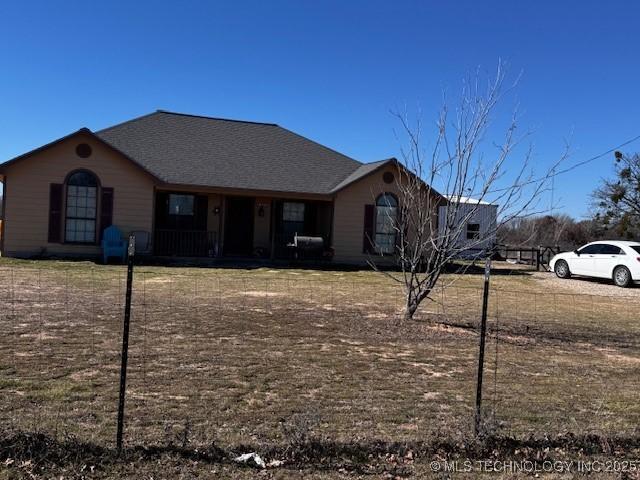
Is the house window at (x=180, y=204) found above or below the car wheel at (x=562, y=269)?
above

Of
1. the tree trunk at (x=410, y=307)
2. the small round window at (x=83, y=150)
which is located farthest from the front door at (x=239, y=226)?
the tree trunk at (x=410, y=307)

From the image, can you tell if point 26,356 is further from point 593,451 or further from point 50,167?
point 50,167

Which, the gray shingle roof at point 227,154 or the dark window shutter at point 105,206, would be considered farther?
the gray shingle roof at point 227,154

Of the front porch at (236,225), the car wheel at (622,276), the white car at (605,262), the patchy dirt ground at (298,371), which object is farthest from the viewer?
the front porch at (236,225)

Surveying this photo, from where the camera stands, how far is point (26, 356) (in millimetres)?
6523

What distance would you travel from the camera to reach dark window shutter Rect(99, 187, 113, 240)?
66.8ft

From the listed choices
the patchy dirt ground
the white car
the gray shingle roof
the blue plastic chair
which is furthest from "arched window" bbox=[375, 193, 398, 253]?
the patchy dirt ground

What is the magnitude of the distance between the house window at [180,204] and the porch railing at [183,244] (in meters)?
0.95

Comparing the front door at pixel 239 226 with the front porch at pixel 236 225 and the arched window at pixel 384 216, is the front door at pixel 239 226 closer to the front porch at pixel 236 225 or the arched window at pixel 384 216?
the front porch at pixel 236 225

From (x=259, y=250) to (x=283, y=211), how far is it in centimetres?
178

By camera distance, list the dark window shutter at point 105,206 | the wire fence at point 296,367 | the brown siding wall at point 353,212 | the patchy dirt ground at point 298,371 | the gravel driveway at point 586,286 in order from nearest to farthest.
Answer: the patchy dirt ground at point 298,371, the wire fence at point 296,367, the gravel driveway at point 586,286, the dark window shutter at point 105,206, the brown siding wall at point 353,212

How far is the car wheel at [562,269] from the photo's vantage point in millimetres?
20672

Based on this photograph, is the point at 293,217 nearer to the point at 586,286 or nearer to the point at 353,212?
the point at 353,212

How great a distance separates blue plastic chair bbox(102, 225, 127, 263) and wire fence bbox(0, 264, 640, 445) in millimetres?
6759
